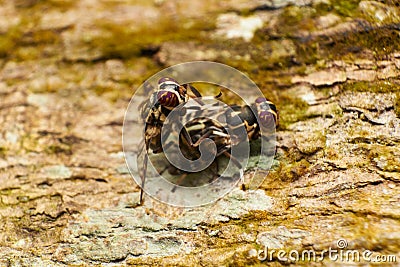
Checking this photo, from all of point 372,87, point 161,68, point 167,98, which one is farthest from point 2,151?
point 372,87

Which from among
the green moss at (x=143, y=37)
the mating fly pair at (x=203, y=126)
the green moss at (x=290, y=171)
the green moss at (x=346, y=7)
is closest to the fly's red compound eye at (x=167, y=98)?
the mating fly pair at (x=203, y=126)

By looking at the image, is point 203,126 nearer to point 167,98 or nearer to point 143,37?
point 167,98

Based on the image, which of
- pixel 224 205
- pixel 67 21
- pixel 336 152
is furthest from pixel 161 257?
pixel 67 21

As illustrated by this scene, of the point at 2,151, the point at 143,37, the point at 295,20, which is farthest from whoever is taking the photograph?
the point at 143,37

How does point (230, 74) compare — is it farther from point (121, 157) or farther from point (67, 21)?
point (67, 21)

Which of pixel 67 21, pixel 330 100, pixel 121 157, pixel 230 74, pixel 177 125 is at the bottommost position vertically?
pixel 121 157
